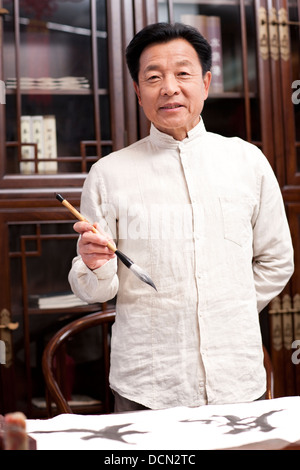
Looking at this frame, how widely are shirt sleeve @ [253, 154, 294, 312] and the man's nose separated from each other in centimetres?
32

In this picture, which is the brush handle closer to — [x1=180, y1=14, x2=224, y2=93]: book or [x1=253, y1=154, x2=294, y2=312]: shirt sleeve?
[x1=253, y1=154, x2=294, y2=312]: shirt sleeve

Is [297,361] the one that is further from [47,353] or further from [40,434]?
[40,434]

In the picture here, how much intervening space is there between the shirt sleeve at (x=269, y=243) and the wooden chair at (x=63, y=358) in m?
0.50

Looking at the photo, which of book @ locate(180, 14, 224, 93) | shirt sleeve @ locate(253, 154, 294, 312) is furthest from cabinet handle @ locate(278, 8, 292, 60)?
shirt sleeve @ locate(253, 154, 294, 312)

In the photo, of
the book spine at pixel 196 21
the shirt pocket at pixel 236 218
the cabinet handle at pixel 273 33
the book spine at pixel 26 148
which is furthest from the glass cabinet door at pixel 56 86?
the shirt pocket at pixel 236 218

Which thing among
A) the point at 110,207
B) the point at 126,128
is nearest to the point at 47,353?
the point at 110,207

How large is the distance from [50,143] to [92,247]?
100 centimetres

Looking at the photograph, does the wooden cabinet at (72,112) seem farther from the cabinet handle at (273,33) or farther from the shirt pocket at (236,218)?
the shirt pocket at (236,218)

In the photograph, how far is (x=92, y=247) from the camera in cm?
138

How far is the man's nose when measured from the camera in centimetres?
157

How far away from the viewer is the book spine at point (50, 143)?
2266 mm

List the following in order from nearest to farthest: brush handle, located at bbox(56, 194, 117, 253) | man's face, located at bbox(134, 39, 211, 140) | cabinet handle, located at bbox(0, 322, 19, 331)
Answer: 1. brush handle, located at bbox(56, 194, 117, 253)
2. man's face, located at bbox(134, 39, 211, 140)
3. cabinet handle, located at bbox(0, 322, 19, 331)

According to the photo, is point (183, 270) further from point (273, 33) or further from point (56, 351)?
point (273, 33)

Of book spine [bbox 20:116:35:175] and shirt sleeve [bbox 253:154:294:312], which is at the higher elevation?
book spine [bbox 20:116:35:175]
